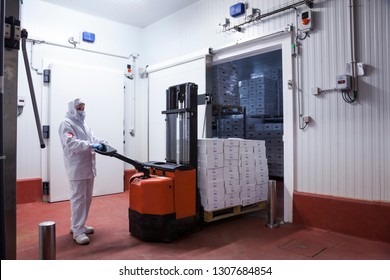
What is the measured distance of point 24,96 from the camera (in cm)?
585

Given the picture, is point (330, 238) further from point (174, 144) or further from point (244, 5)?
point (244, 5)

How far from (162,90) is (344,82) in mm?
4245

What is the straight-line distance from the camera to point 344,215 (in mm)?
3932

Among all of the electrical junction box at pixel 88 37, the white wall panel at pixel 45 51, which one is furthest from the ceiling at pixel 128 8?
the electrical junction box at pixel 88 37

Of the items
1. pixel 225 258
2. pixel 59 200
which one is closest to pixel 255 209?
pixel 225 258

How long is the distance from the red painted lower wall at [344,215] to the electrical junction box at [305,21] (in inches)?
97.1

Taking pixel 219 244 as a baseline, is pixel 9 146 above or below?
above

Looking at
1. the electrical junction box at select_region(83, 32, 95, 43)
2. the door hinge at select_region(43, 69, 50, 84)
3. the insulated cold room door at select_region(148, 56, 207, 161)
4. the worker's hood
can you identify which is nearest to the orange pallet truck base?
the worker's hood

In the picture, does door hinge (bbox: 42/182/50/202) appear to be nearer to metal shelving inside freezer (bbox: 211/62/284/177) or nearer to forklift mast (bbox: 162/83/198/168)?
forklift mast (bbox: 162/83/198/168)

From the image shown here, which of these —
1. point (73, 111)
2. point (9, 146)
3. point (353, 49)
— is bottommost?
point (9, 146)

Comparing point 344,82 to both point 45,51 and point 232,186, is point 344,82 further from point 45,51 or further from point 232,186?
point 45,51

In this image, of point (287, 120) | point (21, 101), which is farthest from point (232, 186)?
point (21, 101)

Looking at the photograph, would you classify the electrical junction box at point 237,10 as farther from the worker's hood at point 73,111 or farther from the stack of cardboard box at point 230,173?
the worker's hood at point 73,111

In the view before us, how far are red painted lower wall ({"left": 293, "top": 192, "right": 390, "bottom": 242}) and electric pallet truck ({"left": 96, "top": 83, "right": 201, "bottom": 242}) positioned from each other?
1586 millimetres
